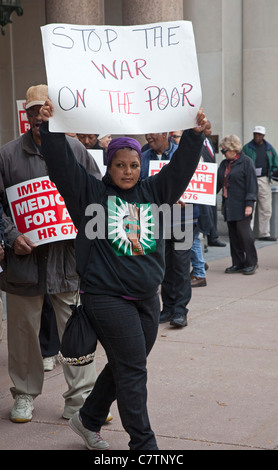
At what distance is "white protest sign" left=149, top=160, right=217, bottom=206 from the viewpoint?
8437 mm

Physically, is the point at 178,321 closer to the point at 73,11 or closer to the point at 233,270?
the point at 233,270

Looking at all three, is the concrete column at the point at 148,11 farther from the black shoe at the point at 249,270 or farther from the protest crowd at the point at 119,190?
the protest crowd at the point at 119,190

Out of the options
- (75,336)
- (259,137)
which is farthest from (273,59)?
(75,336)

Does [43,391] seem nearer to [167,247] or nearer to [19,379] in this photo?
[19,379]

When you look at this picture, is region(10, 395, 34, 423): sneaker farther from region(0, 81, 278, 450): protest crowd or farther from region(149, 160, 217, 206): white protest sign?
region(149, 160, 217, 206): white protest sign

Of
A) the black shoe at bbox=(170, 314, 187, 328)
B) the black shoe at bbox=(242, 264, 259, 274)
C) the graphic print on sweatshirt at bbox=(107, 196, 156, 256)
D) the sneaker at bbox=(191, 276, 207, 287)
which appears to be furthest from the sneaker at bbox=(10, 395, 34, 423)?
the black shoe at bbox=(242, 264, 259, 274)

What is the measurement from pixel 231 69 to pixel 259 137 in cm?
236

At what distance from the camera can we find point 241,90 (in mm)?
16484

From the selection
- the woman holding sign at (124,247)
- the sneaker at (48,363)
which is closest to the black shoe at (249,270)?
the sneaker at (48,363)

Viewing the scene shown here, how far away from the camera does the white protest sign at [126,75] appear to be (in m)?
4.15

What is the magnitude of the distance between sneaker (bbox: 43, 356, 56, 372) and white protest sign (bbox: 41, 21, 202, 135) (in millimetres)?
2622

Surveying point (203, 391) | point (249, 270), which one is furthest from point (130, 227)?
point (249, 270)

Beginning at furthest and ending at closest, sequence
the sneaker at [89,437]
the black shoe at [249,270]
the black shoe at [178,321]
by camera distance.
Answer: the black shoe at [249,270] < the black shoe at [178,321] < the sneaker at [89,437]

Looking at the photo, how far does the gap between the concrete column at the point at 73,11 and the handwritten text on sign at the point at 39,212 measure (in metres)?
6.56
